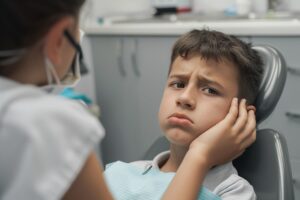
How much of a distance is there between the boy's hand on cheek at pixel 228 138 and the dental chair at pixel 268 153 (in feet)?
0.23

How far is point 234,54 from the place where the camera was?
1216 mm

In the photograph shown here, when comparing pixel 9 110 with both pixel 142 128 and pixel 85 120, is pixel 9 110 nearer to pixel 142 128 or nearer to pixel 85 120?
pixel 85 120

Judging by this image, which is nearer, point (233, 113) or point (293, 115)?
point (233, 113)

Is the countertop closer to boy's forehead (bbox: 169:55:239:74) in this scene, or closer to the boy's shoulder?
boy's forehead (bbox: 169:55:239:74)

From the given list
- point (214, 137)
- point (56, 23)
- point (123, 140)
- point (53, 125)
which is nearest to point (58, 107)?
point (53, 125)

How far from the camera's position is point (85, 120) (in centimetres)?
63

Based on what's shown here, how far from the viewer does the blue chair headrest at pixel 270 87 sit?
3.94 feet

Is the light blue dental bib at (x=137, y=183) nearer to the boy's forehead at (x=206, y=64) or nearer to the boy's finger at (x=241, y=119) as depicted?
the boy's finger at (x=241, y=119)

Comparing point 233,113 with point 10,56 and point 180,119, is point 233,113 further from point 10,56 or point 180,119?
point 10,56

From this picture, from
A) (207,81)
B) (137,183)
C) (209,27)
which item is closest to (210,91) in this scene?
(207,81)

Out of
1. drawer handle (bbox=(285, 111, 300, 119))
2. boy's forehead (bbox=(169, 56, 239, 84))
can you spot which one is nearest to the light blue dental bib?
boy's forehead (bbox=(169, 56, 239, 84))

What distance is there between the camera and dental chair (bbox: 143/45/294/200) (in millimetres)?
1092

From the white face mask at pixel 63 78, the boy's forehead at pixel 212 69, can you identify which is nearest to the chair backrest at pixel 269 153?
the boy's forehead at pixel 212 69

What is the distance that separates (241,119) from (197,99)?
14 centimetres
